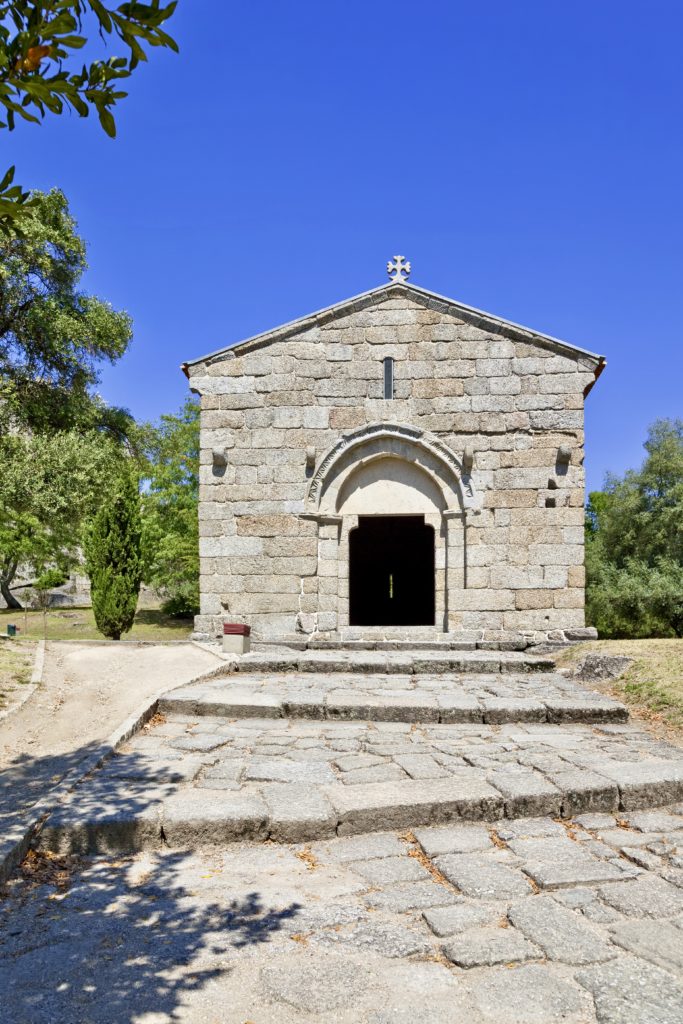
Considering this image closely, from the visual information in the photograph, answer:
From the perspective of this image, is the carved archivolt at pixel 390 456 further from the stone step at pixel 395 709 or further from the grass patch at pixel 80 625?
the grass patch at pixel 80 625

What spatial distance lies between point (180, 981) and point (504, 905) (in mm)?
1429

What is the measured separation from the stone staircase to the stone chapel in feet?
6.50

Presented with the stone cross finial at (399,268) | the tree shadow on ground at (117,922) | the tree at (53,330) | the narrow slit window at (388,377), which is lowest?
the tree shadow on ground at (117,922)

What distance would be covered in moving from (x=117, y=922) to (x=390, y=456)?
8.05m

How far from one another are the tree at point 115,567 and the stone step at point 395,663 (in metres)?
5.53

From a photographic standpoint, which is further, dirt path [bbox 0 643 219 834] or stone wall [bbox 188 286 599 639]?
stone wall [bbox 188 286 599 639]

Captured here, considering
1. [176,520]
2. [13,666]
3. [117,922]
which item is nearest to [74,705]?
[13,666]

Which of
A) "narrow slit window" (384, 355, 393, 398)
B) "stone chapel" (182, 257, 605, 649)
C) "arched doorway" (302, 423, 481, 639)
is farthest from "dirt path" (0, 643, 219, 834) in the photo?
"narrow slit window" (384, 355, 393, 398)

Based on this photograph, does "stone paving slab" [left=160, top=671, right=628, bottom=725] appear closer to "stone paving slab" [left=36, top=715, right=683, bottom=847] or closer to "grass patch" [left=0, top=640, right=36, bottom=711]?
"stone paving slab" [left=36, top=715, right=683, bottom=847]

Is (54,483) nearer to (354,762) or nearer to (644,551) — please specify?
(354,762)

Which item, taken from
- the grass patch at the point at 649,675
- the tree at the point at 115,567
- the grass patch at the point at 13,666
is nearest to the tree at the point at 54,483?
the tree at the point at 115,567

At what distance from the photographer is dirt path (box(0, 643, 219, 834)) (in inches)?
180

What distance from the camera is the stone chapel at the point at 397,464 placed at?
10.0 m

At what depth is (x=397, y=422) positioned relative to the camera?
10328 millimetres
